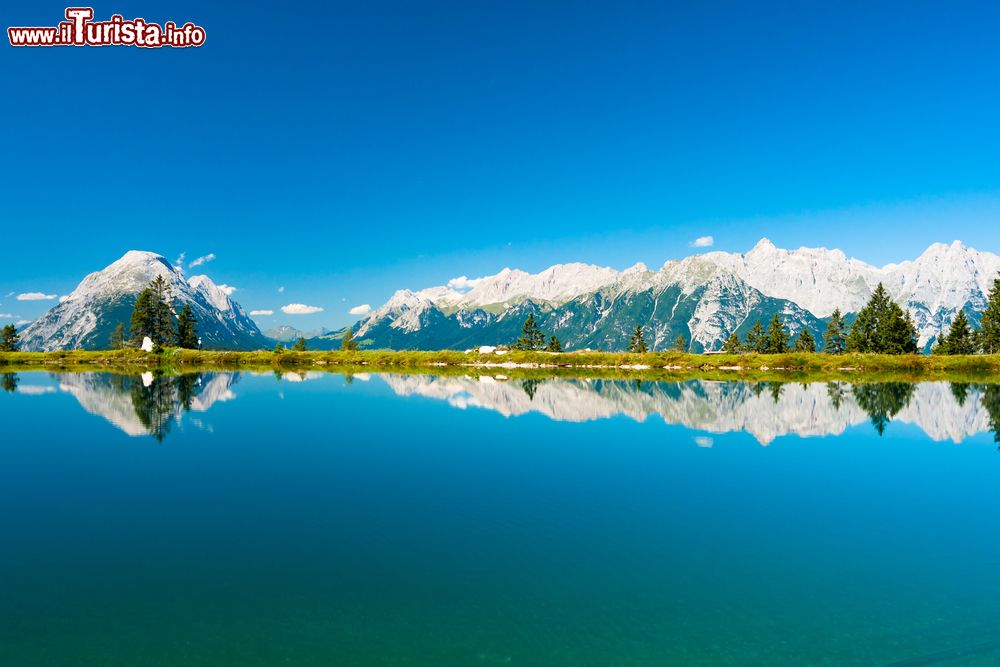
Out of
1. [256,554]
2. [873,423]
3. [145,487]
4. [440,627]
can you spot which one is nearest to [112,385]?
[145,487]

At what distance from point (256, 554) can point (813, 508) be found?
17.8 meters

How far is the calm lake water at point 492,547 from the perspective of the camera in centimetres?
1078

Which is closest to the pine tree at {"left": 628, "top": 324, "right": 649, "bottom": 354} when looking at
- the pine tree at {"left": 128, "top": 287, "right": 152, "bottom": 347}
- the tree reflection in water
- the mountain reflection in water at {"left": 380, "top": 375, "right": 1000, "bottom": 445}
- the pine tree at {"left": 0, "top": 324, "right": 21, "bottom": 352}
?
the mountain reflection in water at {"left": 380, "top": 375, "right": 1000, "bottom": 445}

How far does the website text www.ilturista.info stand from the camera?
4341 centimetres

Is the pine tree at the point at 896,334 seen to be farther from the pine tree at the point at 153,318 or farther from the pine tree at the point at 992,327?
the pine tree at the point at 153,318

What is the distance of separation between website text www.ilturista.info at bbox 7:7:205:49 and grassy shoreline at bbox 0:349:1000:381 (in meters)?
70.4

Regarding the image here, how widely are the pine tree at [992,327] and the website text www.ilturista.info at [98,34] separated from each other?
144 m

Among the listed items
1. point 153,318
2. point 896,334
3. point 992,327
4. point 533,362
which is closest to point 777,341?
point 896,334

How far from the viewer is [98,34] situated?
43.9 metres

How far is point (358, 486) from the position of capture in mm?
21938

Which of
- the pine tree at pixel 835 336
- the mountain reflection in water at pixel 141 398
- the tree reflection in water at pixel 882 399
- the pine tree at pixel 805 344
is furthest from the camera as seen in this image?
the pine tree at pixel 805 344

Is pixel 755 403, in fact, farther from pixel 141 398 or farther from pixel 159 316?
pixel 159 316

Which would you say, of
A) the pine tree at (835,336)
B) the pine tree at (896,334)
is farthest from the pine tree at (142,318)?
the pine tree at (896,334)

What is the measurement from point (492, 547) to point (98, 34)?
165 feet
